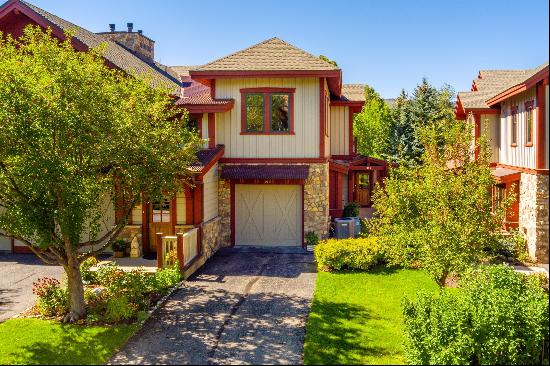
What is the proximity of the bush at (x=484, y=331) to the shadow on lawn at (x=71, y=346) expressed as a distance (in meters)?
5.70

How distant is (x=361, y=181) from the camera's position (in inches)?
1353

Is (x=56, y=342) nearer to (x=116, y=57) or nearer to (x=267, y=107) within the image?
(x=267, y=107)

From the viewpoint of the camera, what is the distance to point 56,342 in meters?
9.84

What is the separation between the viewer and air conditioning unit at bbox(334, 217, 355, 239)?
66.8 ft

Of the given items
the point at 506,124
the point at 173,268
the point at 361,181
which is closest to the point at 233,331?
the point at 173,268

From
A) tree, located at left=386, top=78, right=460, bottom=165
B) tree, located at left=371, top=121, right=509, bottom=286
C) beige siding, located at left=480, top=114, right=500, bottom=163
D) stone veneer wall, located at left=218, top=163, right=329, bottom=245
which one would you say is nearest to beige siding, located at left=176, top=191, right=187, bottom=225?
stone veneer wall, located at left=218, top=163, right=329, bottom=245

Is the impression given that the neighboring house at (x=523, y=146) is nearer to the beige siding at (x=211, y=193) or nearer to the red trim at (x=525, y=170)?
the red trim at (x=525, y=170)

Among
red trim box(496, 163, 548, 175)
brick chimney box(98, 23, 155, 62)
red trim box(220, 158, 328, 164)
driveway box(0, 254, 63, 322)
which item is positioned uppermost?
brick chimney box(98, 23, 155, 62)

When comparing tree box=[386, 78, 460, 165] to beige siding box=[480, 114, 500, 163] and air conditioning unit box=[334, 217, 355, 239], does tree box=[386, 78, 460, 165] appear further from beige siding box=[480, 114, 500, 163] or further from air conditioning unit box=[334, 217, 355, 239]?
air conditioning unit box=[334, 217, 355, 239]

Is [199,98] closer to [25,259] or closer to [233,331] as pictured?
[25,259]

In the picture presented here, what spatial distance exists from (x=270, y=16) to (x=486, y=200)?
33.8ft

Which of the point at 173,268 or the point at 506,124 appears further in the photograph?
the point at 506,124

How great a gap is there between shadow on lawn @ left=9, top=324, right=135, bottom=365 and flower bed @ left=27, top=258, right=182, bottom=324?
0.51 meters

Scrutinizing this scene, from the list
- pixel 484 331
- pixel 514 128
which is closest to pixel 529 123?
pixel 514 128
